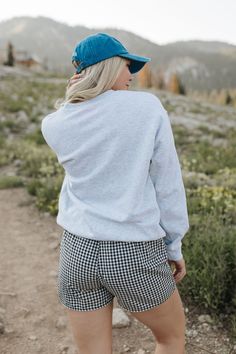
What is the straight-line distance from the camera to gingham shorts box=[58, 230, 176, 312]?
82.9 inches

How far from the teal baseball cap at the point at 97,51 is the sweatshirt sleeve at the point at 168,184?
0.35 meters

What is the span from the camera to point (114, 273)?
2104mm

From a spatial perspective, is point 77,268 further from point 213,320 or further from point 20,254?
point 20,254

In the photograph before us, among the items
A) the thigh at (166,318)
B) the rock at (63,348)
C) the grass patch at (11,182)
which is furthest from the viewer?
the grass patch at (11,182)

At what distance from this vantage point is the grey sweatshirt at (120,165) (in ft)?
6.73

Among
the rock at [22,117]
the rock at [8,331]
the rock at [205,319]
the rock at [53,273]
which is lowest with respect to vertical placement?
the rock at [22,117]

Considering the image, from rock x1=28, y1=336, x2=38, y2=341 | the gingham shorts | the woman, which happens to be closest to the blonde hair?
the woman

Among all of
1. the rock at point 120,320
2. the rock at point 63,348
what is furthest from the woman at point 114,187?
the rock at point 120,320

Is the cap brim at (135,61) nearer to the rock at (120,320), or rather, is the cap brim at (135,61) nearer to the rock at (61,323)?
the rock at (120,320)

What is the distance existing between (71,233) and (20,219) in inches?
187

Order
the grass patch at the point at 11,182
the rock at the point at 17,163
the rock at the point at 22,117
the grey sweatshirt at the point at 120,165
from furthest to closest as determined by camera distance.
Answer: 1. the rock at the point at 22,117
2. the rock at the point at 17,163
3. the grass patch at the point at 11,182
4. the grey sweatshirt at the point at 120,165

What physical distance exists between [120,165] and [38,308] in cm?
277

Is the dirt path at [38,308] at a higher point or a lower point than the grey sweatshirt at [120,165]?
lower

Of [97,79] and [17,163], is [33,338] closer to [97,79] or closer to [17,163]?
[97,79]
